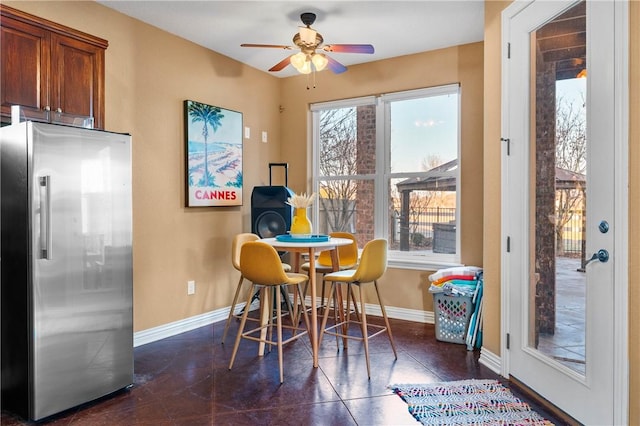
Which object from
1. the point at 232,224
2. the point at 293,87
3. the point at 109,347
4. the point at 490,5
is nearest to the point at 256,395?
the point at 109,347

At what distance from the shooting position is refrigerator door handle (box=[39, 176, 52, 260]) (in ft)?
7.33

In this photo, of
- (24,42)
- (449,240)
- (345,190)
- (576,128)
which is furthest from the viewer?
(345,190)

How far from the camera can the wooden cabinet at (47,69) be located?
8.36 feet

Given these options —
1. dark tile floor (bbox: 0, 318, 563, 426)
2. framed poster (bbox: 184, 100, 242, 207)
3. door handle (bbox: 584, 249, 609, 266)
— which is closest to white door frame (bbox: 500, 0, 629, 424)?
door handle (bbox: 584, 249, 609, 266)

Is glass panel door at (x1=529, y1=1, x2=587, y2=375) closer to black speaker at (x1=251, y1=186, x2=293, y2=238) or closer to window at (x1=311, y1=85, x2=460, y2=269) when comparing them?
window at (x1=311, y1=85, x2=460, y2=269)

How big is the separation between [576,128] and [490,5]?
1.25m

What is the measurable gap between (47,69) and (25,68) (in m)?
0.13

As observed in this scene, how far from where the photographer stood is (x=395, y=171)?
440 centimetres

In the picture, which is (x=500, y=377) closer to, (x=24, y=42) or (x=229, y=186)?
(x=229, y=186)

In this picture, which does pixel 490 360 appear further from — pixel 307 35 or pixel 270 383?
pixel 307 35

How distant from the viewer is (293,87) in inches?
194

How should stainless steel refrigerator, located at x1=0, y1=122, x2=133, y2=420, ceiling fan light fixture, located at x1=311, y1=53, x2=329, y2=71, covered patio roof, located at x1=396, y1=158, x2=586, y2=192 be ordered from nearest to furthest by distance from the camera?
stainless steel refrigerator, located at x1=0, y1=122, x2=133, y2=420 < ceiling fan light fixture, located at x1=311, y1=53, x2=329, y2=71 < covered patio roof, located at x1=396, y1=158, x2=586, y2=192

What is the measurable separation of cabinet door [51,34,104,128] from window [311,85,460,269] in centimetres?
236

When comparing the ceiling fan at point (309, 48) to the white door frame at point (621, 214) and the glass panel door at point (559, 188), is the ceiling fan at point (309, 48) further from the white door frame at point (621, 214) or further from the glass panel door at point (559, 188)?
the white door frame at point (621, 214)
